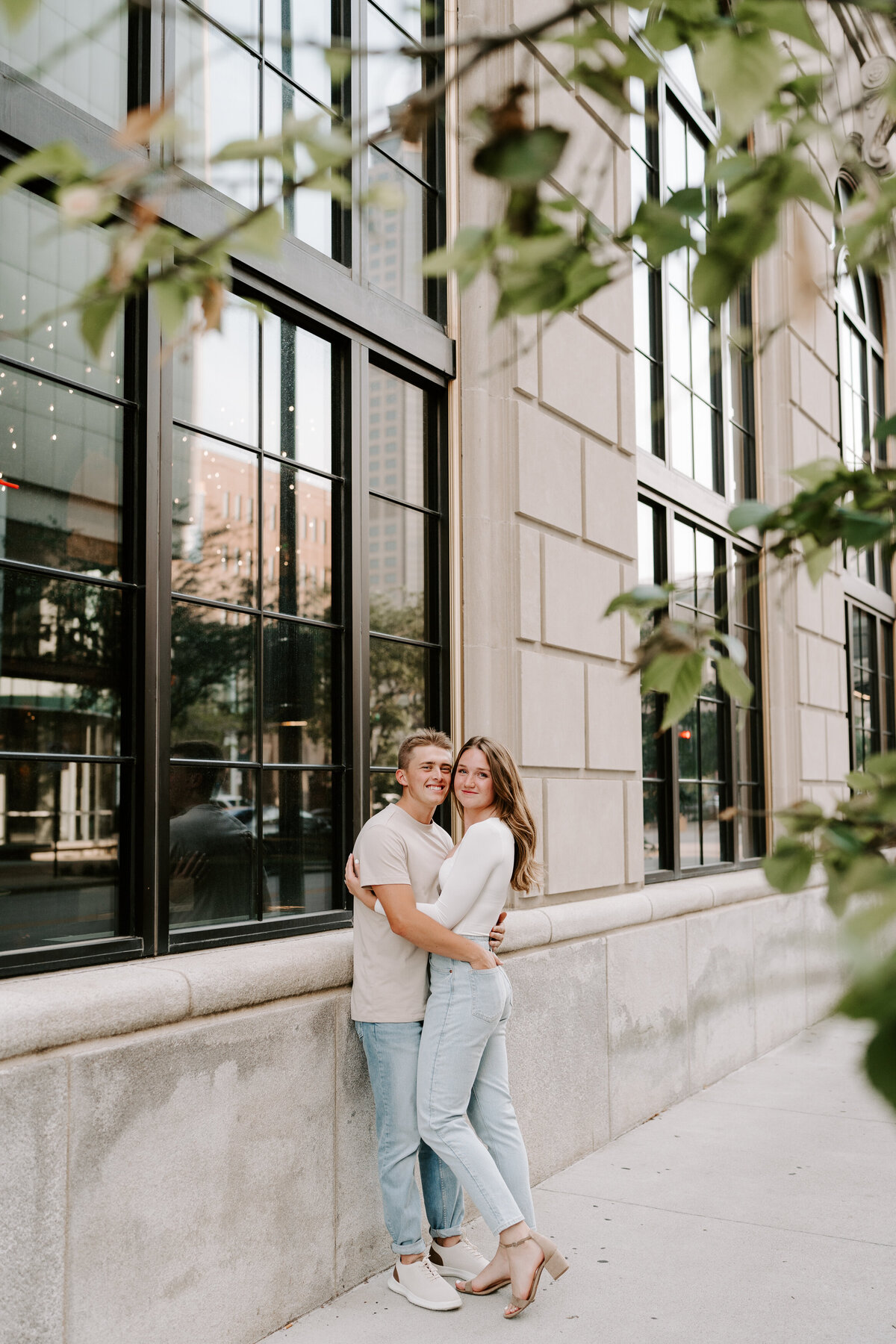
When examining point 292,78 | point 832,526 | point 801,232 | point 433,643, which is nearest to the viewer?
point 801,232

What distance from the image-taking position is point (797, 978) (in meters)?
0.69

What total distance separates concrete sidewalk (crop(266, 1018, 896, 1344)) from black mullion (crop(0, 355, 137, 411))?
3.14 m

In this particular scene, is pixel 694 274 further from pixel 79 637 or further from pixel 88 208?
pixel 79 637

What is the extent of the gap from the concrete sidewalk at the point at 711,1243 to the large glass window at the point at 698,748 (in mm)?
2060

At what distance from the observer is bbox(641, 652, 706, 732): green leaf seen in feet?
3.70

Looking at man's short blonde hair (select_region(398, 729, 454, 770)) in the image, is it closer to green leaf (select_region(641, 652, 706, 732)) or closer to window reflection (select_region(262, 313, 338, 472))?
window reflection (select_region(262, 313, 338, 472))

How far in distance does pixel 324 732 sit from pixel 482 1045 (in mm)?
1586

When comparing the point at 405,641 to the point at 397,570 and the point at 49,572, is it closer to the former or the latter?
the point at 397,570

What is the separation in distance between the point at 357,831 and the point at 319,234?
279 centimetres

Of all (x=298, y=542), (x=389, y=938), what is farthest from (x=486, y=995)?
(x=298, y=542)

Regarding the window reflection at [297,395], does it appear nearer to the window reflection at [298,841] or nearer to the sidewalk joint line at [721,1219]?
the window reflection at [298,841]

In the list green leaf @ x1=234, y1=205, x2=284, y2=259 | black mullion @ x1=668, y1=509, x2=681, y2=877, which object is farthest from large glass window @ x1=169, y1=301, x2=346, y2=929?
black mullion @ x1=668, y1=509, x2=681, y2=877

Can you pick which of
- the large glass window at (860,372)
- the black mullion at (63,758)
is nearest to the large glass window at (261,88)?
the black mullion at (63,758)

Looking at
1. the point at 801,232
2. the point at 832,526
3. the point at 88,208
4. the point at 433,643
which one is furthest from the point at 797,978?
the point at 433,643
